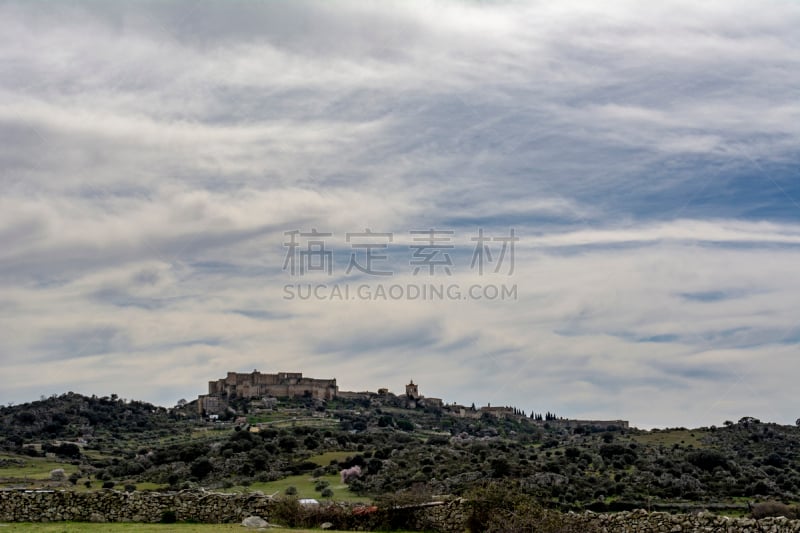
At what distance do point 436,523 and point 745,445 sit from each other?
32086 mm

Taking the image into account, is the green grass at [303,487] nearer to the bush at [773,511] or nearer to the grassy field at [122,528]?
the grassy field at [122,528]

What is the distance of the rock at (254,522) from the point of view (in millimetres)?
19172

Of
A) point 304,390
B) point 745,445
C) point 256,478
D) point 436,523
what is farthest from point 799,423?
point 304,390

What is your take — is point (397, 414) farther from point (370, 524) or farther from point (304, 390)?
point (370, 524)

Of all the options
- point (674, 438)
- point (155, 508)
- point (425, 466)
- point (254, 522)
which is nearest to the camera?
point (254, 522)

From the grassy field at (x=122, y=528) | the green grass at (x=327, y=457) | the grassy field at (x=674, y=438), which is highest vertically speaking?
the grassy field at (x=674, y=438)

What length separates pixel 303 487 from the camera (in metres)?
31.4

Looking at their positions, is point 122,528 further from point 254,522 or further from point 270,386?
point 270,386

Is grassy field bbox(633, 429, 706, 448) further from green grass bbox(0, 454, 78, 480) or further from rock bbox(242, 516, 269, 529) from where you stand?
rock bbox(242, 516, 269, 529)

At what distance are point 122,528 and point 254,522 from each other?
294 centimetres

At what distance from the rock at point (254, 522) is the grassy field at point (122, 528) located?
0.60 feet

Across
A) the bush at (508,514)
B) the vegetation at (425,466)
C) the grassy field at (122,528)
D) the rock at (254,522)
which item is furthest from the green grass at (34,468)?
the bush at (508,514)

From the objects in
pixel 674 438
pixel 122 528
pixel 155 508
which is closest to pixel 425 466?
pixel 155 508

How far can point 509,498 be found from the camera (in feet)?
59.6
